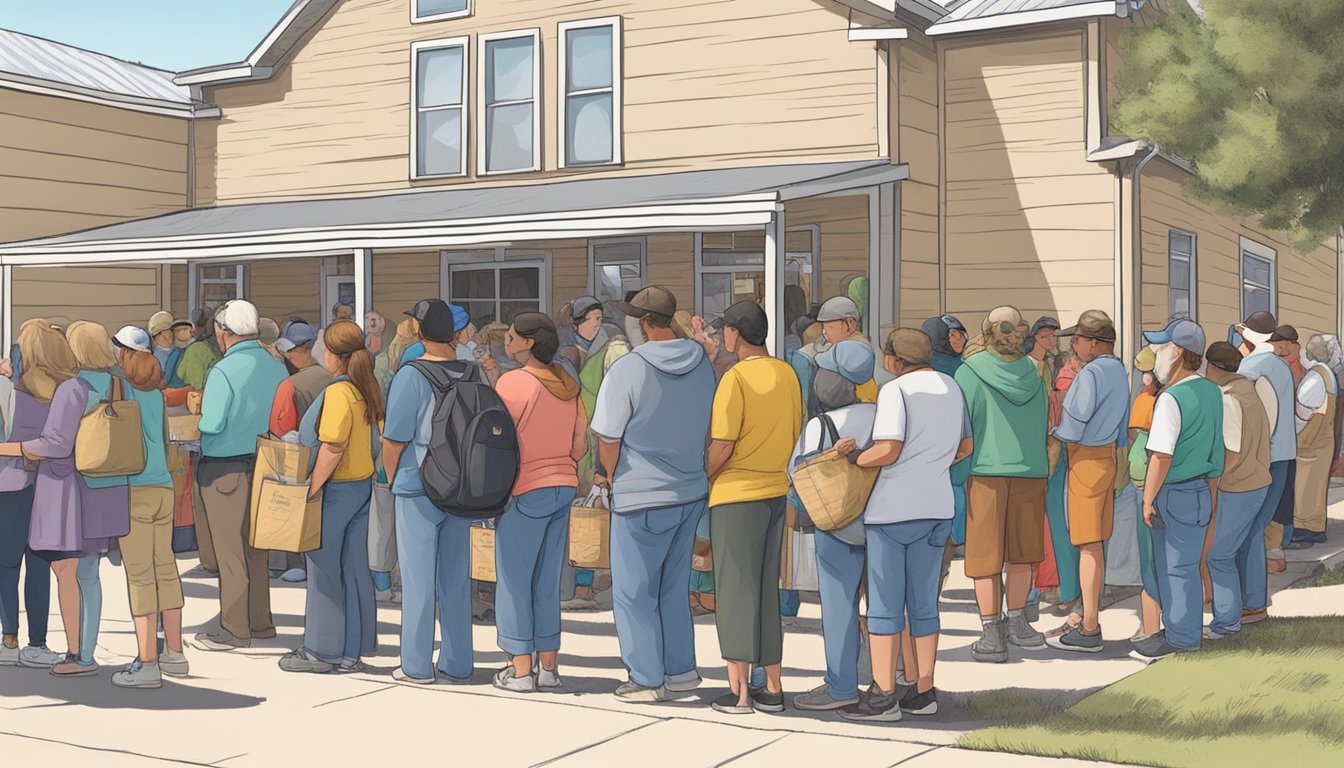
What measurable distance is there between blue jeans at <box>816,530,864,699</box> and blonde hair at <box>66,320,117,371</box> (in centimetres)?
362

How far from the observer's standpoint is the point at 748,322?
7.06 m

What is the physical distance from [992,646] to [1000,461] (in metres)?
1.08

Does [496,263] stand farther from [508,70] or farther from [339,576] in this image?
[339,576]

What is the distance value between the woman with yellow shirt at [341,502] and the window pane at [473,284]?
993cm

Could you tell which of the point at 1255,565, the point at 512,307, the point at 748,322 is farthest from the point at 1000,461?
the point at 512,307

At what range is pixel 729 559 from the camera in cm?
707

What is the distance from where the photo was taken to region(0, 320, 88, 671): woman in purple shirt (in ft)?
23.9

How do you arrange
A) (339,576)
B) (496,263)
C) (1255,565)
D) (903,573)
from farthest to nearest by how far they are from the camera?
(496,263)
(1255,565)
(339,576)
(903,573)

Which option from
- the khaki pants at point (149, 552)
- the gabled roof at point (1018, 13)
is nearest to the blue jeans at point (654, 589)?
the khaki pants at point (149, 552)

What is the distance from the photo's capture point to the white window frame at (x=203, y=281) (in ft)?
62.9

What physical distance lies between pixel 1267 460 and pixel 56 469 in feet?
22.4

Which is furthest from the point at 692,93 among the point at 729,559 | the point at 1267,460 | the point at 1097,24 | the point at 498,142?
the point at 729,559

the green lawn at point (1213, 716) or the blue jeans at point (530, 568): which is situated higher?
the blue jeans at point (530, 568)

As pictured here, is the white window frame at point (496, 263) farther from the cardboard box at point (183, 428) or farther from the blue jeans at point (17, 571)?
the blue jeans at point (17, 571)
